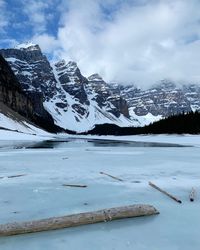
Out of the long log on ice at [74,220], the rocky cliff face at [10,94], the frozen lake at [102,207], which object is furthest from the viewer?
the rocky cliff face at [10,94]

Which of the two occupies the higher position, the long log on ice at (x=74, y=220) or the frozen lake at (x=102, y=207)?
the long log on ice at (x=74, y=220)

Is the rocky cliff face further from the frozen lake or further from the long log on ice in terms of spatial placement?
the long log on ice

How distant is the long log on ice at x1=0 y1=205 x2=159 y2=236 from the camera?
6648 millimetres

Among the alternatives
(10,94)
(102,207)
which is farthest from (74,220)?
(10,94)

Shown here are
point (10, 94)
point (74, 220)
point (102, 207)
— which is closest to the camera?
point (74, 220)

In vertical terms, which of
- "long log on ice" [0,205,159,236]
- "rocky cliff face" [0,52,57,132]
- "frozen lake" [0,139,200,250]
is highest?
"rocky cliff face" [0,52,57,132]

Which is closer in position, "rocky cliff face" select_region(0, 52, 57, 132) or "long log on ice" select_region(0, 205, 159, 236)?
"long log on ice" select_region(0, 205, 159, 236)

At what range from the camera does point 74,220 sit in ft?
23.7

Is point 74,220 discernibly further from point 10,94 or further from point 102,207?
point 10,94

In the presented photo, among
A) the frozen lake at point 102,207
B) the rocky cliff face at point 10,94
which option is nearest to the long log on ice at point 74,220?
the frozen lake at point 102,207

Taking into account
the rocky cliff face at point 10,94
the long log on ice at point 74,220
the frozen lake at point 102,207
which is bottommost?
the frozen lake at point 102,207

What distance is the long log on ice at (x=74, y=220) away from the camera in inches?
262

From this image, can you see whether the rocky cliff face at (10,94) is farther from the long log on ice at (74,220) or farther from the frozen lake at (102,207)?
the long log on ice at (74,220)

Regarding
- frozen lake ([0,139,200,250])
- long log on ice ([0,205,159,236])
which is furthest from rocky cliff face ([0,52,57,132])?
long log on ice ([0,205,159,236])
